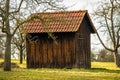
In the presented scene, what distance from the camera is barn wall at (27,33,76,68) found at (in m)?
47.1

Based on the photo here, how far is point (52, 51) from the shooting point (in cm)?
4800

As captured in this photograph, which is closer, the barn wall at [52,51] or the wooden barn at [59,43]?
the wooden barn at [59,43]

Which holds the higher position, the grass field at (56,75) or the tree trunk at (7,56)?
the tree trunk at (7,56)

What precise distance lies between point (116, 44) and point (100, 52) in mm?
15741

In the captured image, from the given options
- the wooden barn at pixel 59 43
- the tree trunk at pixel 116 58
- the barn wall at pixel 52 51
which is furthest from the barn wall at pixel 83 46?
the tree trunk at pixel 116 58

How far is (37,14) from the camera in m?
40.5

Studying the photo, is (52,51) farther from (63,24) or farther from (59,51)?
(63,24)

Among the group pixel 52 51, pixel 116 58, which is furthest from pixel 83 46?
pixel 116 58

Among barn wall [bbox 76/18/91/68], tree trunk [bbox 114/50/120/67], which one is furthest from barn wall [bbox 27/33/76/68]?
tree trunk [bbox 114/50/120/67]

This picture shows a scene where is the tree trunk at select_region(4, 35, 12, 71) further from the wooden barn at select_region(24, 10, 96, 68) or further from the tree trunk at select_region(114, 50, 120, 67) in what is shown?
the tree trunk at select_region(114, 50, 120, 67)

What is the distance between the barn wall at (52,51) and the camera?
47125mm

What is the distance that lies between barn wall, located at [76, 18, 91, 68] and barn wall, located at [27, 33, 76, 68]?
0.97 meters

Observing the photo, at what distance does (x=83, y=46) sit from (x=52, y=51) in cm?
372

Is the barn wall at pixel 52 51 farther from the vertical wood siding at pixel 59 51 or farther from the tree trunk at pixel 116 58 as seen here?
the tree trunk at pixel 116 58
